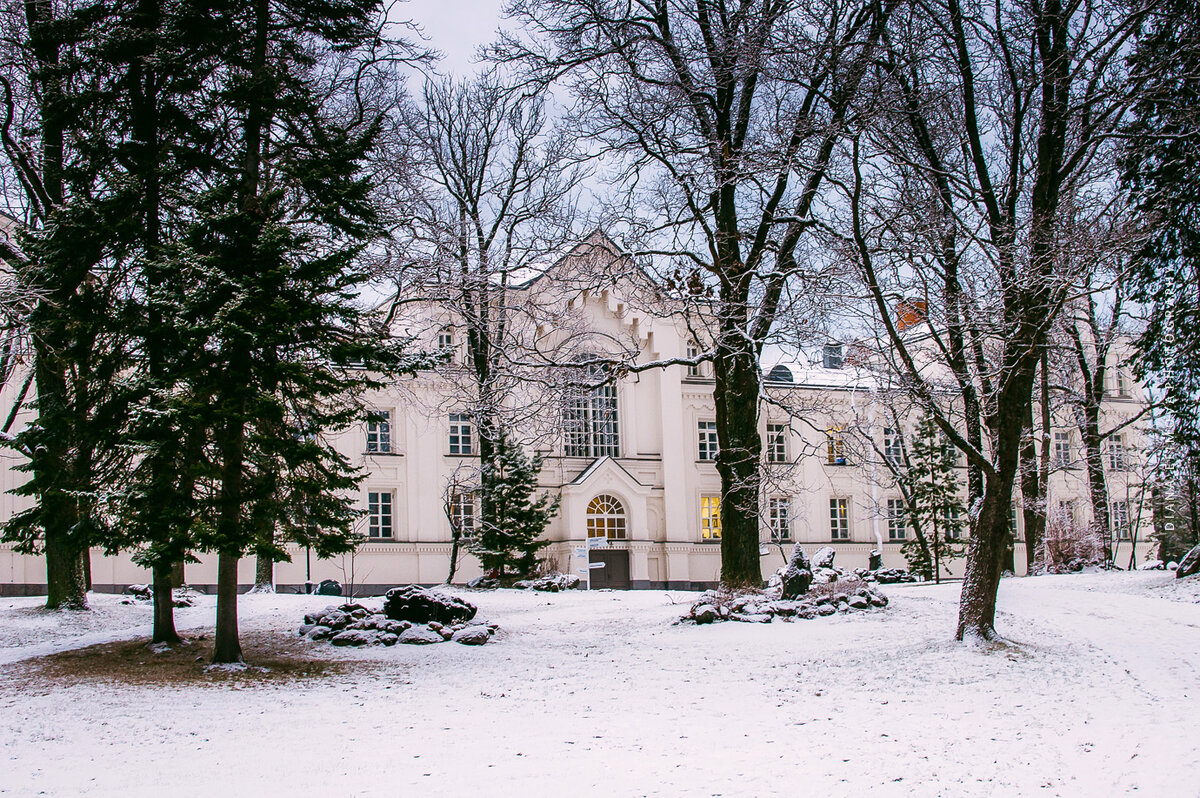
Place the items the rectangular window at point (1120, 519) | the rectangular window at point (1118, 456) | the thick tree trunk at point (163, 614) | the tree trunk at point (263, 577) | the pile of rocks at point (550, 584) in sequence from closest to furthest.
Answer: the thick tree trunk at point (163, 614) < the tree trunk at point (263, 577) < the pile of rocks at point (550, 584) < the rectangular window at point (1118, 456) < the rectangular window at point (1120, 519)

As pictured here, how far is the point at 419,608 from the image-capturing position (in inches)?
604

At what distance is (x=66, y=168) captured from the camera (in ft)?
45.8

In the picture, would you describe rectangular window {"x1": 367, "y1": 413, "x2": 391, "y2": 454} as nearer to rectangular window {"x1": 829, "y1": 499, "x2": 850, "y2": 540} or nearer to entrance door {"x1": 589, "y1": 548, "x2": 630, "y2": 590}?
entrance door {"x1": 589, "y1": 548, "x2": 630, "y2": 590}

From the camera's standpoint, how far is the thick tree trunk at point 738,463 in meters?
17.0

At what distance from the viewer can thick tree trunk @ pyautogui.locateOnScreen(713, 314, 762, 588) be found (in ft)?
55.6

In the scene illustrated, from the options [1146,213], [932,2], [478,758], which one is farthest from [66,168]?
[1146,213]

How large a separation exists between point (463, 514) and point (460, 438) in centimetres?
285

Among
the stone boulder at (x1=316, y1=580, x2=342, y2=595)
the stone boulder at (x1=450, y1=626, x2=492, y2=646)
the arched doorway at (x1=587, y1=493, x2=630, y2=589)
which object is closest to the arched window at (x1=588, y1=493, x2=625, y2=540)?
the arched doorway at (x1=587, y1=493, x2=630, y2=589)

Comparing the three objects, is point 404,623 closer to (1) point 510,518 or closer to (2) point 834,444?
(2) point 834,444

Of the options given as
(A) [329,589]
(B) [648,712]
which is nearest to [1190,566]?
(B) [648,712]

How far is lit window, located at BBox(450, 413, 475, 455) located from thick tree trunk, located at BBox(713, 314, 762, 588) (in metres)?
17.4

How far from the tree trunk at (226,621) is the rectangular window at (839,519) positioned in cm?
2935

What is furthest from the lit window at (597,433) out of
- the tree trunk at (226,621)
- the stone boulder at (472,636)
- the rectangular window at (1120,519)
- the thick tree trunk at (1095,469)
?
the tree trunk at (226,621)

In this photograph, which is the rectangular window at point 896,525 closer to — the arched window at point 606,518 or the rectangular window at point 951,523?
the rectangular window at point 951,523
